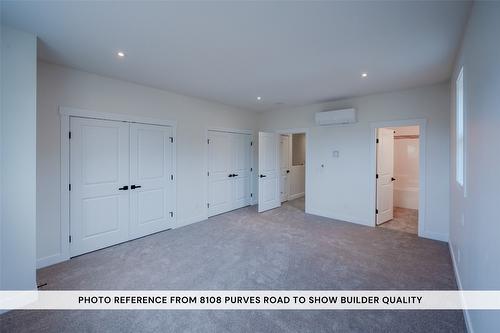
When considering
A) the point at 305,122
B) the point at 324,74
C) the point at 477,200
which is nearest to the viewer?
the point at 477,200

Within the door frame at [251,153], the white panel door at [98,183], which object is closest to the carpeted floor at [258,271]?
the white panel door at [98,183]

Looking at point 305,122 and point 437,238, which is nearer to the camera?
point 437,238

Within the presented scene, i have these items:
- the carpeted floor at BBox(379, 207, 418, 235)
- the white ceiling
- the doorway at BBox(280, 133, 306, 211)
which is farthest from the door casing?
the doorway at BBox(280, 133, 306, 211)

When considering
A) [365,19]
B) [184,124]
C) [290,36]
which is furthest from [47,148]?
[365,19]

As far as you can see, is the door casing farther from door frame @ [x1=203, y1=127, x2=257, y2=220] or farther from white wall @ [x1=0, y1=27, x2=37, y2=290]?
white wall @ [x1=0, y1=27, x2=37, y2=290]

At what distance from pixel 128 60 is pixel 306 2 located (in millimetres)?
2312

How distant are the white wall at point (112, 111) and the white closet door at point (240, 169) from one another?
67 centimetres

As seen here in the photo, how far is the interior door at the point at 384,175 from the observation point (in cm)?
455

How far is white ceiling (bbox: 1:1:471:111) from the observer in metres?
1.87

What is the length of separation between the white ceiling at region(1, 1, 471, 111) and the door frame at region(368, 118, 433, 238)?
711 mm

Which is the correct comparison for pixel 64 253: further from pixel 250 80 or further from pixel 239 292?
pixel 250 80

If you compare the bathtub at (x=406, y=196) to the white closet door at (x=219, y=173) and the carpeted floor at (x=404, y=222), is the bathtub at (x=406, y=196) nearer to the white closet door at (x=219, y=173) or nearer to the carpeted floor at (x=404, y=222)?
the carpeted floor at (x=404, y=222)

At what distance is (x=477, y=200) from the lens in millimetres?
1620
